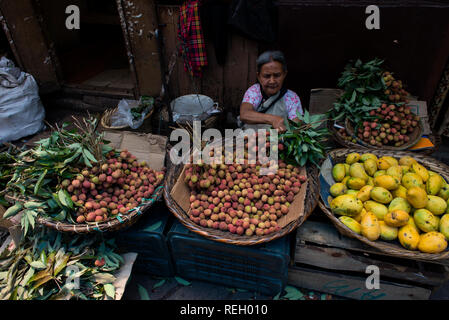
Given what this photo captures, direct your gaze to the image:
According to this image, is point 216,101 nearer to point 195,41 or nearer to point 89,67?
point 195,41

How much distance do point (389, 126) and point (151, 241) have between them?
2.36 metres

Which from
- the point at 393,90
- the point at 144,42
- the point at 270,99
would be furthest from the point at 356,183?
the point at 144,42

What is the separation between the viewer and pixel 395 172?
203cm

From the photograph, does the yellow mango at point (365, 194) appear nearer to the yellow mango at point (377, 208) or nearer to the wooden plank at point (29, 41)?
the yellow mango at point (377, 208)

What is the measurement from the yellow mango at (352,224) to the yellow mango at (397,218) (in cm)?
18

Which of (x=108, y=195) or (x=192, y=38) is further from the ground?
(x=192, y=38)

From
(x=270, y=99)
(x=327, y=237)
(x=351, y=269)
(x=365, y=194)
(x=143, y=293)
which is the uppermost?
(x=270, y=99)

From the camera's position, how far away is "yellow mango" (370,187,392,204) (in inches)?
74.2

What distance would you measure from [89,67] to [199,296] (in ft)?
15.8

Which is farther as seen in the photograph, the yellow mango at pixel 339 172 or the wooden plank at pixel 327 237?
the yellow mango at pixel 339 172

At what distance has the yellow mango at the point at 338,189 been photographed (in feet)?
6.68

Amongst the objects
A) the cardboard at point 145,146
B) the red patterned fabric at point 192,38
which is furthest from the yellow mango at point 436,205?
the red patterned fabric at point 192,38

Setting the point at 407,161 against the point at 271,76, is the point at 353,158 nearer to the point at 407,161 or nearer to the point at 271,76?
the point at 407,161

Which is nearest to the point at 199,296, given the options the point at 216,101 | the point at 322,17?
the point at 216,101
